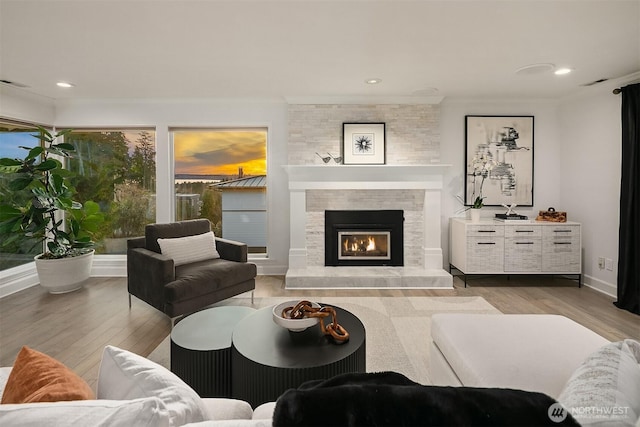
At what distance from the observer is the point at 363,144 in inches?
181

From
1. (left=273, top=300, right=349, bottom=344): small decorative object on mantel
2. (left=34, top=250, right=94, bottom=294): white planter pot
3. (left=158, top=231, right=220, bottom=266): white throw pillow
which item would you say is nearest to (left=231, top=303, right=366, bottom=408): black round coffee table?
(left=273, top=300, right=349, bottom=344): small decorative object on mantel

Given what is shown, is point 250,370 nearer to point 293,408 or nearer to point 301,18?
point 293,408

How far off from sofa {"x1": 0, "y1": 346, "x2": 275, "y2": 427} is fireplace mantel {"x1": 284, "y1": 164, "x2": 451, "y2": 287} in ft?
11.3

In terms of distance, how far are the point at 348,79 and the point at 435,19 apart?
4.62 feet

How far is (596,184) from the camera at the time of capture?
4.07m

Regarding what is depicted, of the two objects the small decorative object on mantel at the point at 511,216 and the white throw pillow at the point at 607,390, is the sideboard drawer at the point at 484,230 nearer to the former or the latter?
the small decorative object on mantel at the point at 511,216

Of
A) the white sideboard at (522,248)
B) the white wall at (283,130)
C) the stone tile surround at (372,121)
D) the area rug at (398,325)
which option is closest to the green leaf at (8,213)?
the white wall at (283,130)

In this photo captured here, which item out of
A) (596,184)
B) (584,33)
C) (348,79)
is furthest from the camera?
(596,184)

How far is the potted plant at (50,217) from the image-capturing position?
368 centimetres

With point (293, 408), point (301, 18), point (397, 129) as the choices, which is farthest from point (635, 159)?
point (293, 408)

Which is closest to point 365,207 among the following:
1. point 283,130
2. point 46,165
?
point 283,130

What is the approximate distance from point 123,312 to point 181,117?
104 inches

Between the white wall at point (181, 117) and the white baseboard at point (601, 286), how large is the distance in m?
3.99

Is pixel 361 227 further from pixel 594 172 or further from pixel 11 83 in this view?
pixel 11 83
